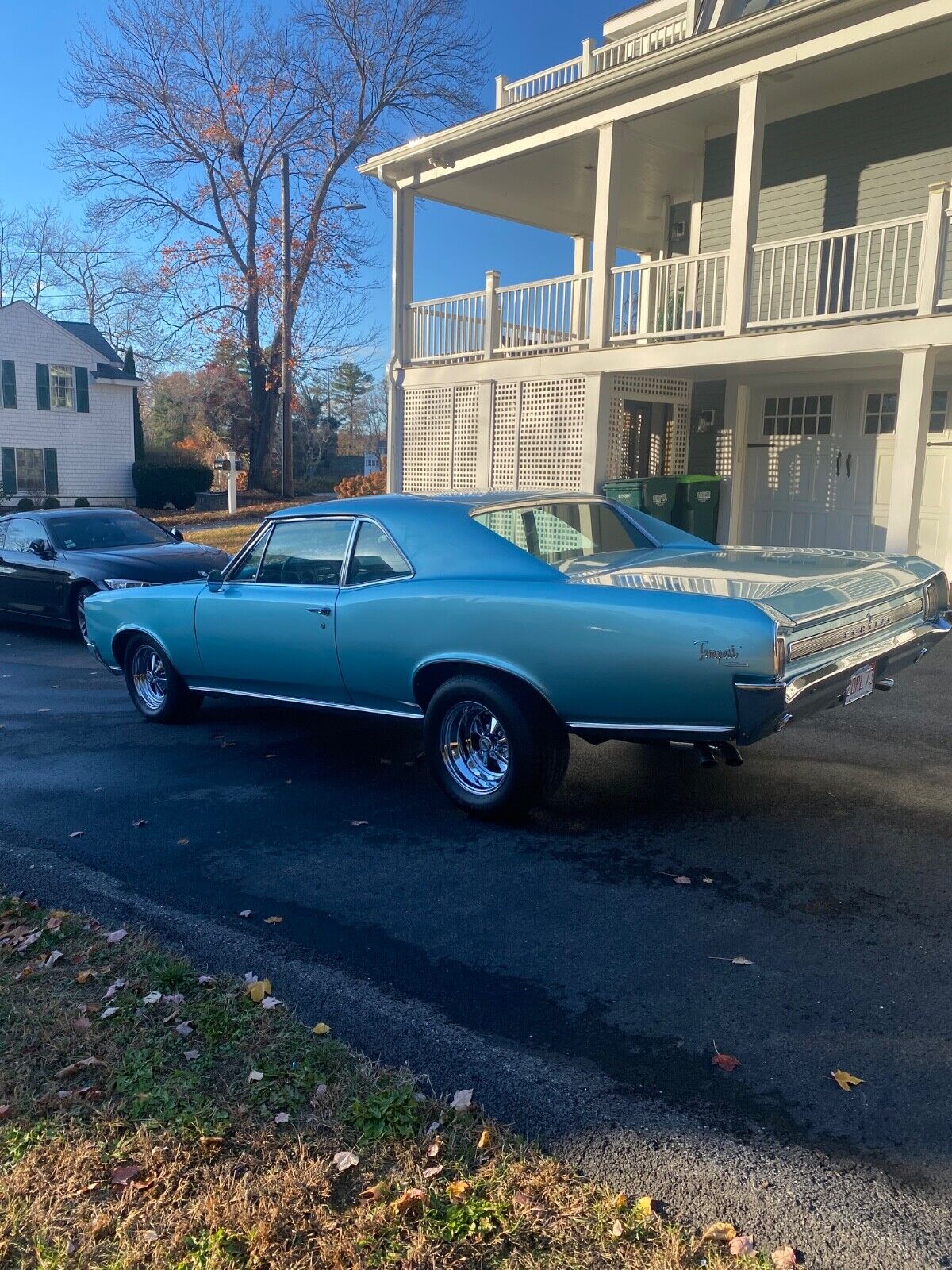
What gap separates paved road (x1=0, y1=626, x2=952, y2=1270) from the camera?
2693 millimetres

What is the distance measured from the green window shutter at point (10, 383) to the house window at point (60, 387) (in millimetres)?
1248

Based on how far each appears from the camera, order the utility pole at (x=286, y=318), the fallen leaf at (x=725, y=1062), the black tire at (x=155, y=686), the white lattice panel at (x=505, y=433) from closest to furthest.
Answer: the fallen leaf at (x=725, y=1062), the black tire at (x=155, y=686), the white lattice panel at (x=505, y=433), the utility pole at (x=286, y=318)

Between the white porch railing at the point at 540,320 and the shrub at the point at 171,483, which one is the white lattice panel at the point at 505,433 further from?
the shrub at the point at 171,483

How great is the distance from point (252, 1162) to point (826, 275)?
500 inches

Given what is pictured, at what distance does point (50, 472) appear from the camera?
36281mm

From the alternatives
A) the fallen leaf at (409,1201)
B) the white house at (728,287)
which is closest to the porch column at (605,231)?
the white house at (728,287)

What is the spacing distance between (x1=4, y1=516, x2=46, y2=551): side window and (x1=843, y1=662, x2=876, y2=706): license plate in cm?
1007

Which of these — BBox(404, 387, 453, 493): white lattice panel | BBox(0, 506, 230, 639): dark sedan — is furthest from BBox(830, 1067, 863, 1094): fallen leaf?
BBox(404, 387, 453, 493): white lattice panel

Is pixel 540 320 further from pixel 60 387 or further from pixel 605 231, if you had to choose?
pixel 60 387

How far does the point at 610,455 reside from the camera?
14195 mm

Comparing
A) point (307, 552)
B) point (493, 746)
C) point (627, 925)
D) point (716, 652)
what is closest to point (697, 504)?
point (307, 552)

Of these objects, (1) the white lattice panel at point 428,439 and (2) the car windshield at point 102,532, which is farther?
(1) the white lattice panel at point 428,439

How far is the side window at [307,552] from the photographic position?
6027 millimetres

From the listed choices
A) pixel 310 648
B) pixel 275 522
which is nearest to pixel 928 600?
pixel 310 648
